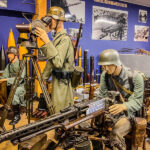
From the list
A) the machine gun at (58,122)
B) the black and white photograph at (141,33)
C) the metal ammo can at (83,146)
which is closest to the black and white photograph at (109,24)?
the black and white photograph at (141,33)

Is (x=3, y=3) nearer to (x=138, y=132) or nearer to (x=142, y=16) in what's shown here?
(x=138, y=132)

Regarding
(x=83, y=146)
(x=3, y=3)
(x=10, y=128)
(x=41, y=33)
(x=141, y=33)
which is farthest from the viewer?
(x=141, y=33)

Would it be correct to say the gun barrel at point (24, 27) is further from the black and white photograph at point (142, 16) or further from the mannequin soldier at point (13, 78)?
the black and white photograph at point (142, 16)

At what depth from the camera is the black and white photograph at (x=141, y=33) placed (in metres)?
7.99

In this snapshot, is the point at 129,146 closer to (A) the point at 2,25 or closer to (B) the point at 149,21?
(A) the point at 2,25

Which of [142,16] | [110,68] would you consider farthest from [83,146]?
[142,16]

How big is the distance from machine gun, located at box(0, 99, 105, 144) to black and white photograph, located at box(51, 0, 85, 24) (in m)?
5.05

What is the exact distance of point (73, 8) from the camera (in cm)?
623

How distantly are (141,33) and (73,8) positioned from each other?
3891 mm

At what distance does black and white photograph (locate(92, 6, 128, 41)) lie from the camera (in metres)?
6.86

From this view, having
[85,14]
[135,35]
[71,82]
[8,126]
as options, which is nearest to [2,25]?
[85,14]

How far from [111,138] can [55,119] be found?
1173 mm

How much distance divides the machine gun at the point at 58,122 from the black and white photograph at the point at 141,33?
7.05 meters

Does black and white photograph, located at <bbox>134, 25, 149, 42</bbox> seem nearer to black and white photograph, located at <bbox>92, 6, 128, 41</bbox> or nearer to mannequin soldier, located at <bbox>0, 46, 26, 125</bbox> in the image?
black and white photograph, located at <bbox>92, 6, 128, 41</bbox>
